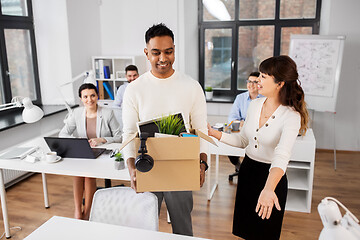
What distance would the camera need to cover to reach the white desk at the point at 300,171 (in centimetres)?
344

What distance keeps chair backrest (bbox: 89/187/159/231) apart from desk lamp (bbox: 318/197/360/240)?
1.27 meters

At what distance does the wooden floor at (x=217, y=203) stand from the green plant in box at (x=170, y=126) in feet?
5.79

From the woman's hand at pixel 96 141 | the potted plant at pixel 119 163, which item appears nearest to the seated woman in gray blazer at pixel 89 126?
the woman's hand at pixel 96 141

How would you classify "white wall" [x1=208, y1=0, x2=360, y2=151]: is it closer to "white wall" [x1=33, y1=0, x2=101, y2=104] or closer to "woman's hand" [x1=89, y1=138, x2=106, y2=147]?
"white wall" [x1=33, y1=0, x2=101, y2=104]

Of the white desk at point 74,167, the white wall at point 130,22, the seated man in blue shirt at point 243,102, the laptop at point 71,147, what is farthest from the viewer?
the white wall at point 130,22

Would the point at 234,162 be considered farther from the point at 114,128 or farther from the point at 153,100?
the point at 153,100

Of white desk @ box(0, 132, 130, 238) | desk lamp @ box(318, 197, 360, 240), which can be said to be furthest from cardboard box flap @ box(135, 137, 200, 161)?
white desk @ box(0, 132, 130, 238)

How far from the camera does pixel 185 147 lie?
5.32 feet

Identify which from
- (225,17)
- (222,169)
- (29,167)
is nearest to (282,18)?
(225,17)

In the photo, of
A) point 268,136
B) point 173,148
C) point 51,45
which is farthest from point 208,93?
point 173,148

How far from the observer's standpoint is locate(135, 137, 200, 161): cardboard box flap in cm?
159

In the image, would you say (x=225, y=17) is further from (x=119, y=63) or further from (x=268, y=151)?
(x=268, y=151)

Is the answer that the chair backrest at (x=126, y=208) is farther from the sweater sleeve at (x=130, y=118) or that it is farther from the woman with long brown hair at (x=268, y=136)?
the woman with long brown hair at (x=268, y=136)

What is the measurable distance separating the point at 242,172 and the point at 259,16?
4.09 metres
